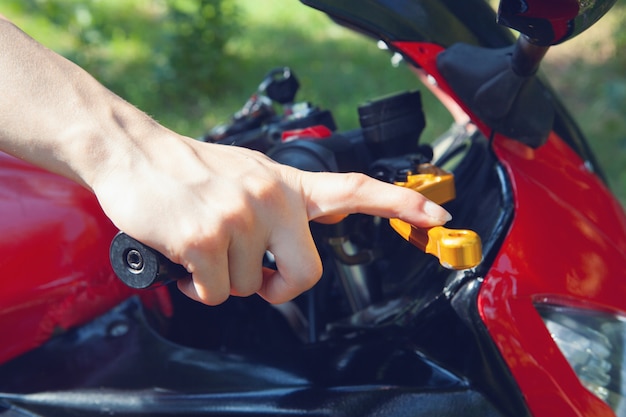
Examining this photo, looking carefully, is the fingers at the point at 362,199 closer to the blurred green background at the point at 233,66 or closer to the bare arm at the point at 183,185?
the bare arm at the point at 183,185

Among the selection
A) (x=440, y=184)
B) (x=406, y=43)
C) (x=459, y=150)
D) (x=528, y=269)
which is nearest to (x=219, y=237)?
(x=440, y=184)

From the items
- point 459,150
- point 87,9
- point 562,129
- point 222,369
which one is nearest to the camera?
point 222,369

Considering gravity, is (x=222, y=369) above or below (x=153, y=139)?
below

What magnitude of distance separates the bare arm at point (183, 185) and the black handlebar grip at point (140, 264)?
0.01 metres

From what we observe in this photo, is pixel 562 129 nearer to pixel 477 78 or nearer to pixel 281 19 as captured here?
pixel 477 78

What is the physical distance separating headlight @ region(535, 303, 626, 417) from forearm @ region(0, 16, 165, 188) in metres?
0.56

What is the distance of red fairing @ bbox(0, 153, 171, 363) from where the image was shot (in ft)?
3.22

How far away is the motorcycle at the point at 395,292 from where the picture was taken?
87 cm

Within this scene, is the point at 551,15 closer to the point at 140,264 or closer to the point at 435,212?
the point at 435,212

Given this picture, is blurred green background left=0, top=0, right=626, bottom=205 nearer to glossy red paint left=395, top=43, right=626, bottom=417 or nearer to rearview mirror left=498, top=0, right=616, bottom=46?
glossy red paint left=395, top=43, right=626, bottom=417

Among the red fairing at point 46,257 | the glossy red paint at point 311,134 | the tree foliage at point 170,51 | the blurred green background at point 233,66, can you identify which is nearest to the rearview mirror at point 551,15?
the glossy red paint at point 311,134

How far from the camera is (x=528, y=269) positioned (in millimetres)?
935

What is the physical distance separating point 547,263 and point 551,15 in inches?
12.8

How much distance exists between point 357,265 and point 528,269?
0.87ft
